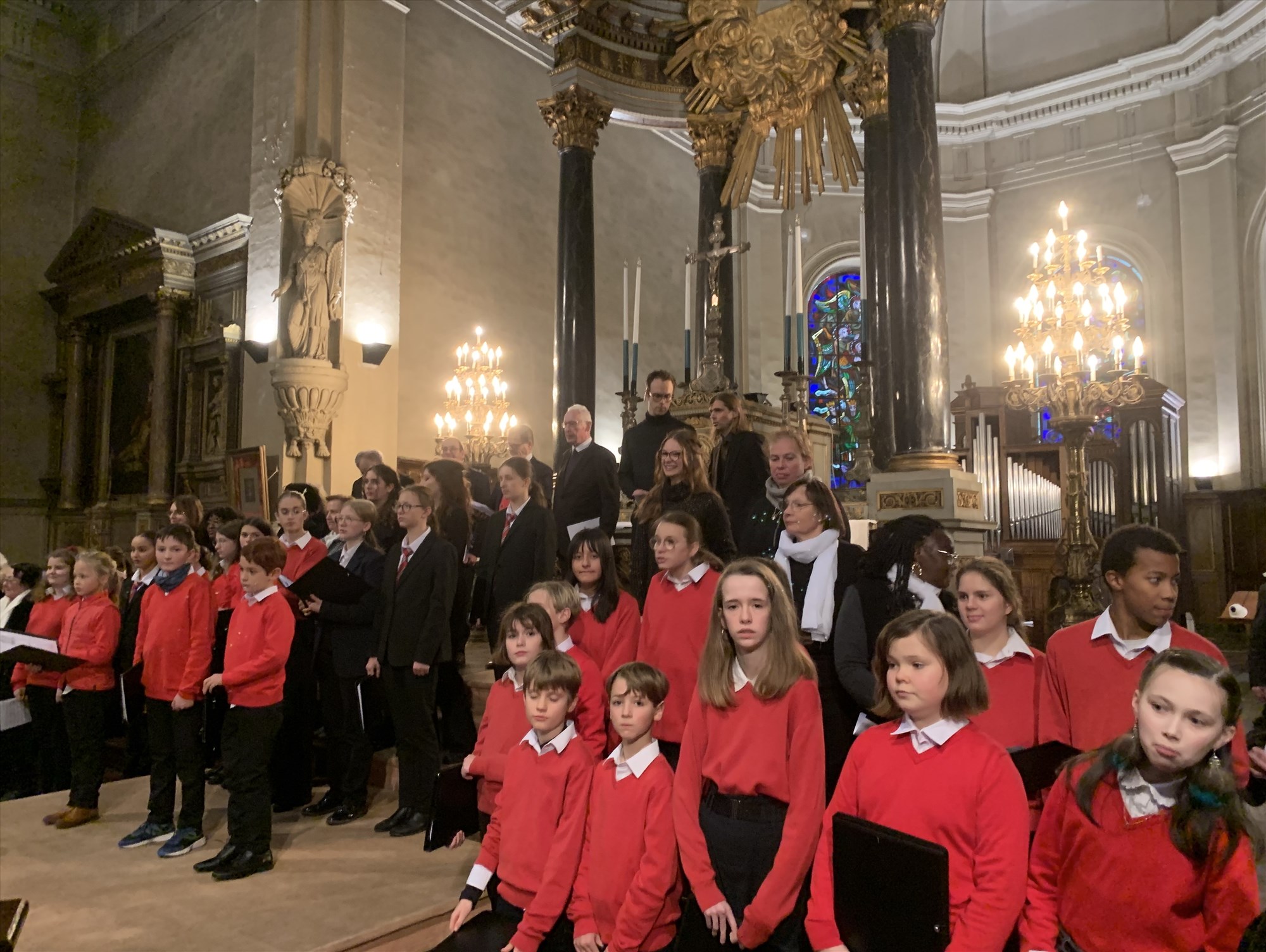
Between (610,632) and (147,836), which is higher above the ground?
(610,632)

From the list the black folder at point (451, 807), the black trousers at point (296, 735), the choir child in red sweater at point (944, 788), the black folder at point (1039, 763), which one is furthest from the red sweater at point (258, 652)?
the black folder at point (1039, 763)

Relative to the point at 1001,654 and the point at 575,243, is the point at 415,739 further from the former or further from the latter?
the point at 575,243

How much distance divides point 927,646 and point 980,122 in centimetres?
1547

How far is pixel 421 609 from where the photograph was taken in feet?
14.1

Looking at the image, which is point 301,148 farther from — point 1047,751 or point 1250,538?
point 1250,538

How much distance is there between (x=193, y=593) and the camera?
4402 mm

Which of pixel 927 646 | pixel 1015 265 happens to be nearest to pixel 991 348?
pixel 1015 265

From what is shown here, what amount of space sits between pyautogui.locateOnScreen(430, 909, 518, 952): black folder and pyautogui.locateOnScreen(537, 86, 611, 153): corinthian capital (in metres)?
7.34

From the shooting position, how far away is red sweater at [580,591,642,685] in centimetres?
352

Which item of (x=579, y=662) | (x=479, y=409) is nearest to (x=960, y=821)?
(x=579, y=662)

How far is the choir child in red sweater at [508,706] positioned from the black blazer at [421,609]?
3.66 feet

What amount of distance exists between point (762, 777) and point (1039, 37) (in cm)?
1640

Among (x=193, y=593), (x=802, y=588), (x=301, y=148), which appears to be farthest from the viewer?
(x=301, y=148)

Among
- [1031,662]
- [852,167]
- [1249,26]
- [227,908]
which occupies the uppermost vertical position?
[1249,26]
